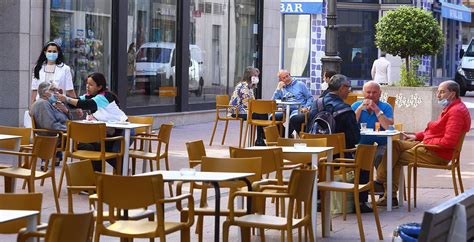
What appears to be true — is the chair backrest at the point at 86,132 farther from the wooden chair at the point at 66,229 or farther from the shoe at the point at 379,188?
the wooden chair at the point at 66,229

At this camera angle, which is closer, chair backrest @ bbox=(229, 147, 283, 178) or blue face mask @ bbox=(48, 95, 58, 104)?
chair backrest @ bbox=(229, 147, 283, 178)

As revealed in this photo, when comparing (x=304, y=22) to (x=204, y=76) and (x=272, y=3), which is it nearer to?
(x=272, y=3)

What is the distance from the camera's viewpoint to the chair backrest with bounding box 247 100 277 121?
19.5m

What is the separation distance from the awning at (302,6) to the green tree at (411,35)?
17.5 meters

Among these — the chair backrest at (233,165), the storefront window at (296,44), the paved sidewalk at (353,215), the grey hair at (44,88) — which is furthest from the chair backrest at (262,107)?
the storefront window at (296,44)

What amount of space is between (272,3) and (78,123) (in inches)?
677

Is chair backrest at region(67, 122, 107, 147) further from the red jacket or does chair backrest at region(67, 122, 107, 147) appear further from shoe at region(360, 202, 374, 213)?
the red jacket

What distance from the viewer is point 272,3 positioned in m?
30.0

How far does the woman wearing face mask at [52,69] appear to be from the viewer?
54.0 ft

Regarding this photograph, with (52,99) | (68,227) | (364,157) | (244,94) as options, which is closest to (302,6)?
(244,94)

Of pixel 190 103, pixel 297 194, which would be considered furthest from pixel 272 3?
pixel 297 194

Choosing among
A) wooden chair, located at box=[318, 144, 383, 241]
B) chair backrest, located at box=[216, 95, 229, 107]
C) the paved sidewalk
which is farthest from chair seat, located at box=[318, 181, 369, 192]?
chair backrest, located at box=[216, 95, 229, 107]

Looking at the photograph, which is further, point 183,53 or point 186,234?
point 183,53

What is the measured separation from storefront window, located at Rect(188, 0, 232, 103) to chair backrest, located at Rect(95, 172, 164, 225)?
18170 millimetres
